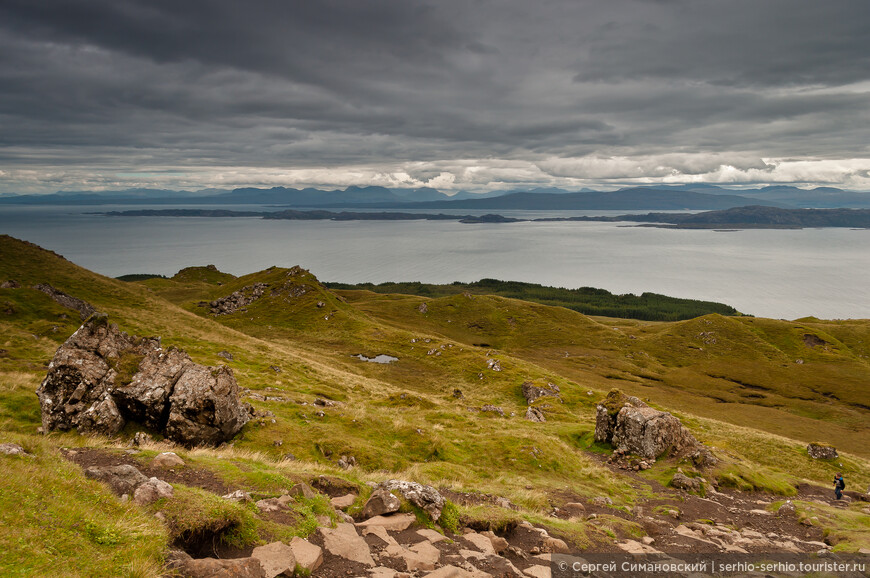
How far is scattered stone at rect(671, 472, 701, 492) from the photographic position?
30.4 metres

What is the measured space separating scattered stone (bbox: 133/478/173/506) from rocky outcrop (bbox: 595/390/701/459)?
36.1 meters

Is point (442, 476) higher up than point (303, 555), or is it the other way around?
point (303, 555)

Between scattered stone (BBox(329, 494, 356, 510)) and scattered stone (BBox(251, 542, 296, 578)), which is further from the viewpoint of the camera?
scattered stone (BBox(329, 494, 356, 510))

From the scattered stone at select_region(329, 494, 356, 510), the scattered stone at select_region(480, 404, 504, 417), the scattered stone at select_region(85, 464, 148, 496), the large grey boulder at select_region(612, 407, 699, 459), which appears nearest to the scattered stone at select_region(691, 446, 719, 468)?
the large grey boulder at select_region(612, 407, 699, 459)

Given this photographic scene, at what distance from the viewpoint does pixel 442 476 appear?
2614 centimetres

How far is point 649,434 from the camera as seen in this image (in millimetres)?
36656

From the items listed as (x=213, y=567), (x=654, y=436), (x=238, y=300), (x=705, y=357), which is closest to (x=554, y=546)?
(x=213, y=567)

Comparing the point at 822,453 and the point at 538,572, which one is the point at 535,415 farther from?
the point at 538,572

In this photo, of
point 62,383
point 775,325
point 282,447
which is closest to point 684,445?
point 282,447

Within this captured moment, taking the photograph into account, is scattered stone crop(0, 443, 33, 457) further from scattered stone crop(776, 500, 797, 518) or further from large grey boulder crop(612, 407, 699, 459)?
large grey boulder crop(612, 407, 699, 459)

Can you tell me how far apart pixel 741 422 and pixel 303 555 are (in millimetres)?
95625

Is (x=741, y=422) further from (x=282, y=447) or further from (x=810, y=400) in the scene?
(x=282, y=447)

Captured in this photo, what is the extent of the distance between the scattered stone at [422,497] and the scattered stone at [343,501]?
4.02 ft

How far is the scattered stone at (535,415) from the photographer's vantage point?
5216 cm
